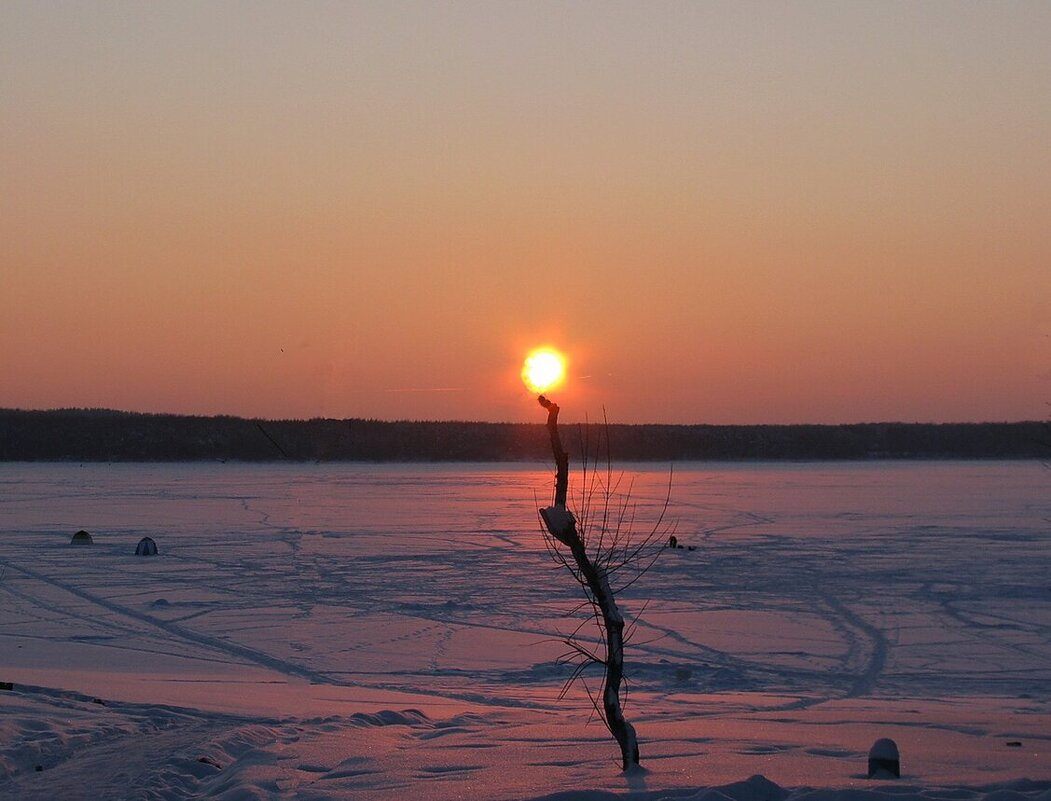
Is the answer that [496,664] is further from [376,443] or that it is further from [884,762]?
[376,443]

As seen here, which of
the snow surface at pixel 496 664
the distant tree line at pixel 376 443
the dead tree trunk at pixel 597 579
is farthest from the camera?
the distant tree line at pixel 376 443

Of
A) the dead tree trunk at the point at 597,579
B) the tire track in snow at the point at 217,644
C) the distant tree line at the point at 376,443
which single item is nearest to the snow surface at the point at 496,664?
the tire track in snow at the point at 217,644

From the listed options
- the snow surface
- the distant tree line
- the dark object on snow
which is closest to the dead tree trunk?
the snow surface

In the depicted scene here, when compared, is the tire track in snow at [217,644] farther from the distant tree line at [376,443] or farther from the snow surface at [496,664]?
the distant tree line at [376,443]

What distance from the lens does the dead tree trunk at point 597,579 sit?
5.90 metres

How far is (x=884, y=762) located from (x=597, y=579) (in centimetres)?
168

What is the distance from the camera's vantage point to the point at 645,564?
18266 millimetres

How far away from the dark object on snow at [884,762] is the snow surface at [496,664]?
0.12 metres

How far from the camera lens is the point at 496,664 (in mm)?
10672

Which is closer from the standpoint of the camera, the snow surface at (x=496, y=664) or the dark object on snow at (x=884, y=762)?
the dark object on snow at (x=884, y=762)

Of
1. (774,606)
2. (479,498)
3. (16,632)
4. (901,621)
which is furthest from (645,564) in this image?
(479,498)

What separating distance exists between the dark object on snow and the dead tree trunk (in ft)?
3.92

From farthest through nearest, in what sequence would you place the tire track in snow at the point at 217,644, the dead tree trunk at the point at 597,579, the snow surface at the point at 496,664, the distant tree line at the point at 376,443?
the distant tree line at the point at 376,443 → the tire track in snow at the point at 217,644 → the snow surface at the point at 496,664 → the dead tree trunk at the point at 597,579

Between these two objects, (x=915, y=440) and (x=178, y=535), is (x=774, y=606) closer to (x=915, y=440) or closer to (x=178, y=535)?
(x=178, y=535)
